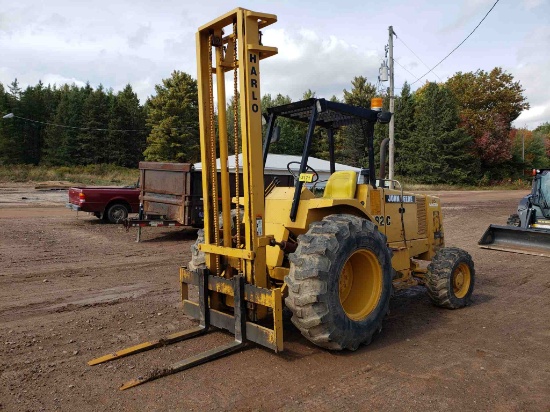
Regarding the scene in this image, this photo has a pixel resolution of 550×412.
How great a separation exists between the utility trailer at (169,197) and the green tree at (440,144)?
38.0 meters

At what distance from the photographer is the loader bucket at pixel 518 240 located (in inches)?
355

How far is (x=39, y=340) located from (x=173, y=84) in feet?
152

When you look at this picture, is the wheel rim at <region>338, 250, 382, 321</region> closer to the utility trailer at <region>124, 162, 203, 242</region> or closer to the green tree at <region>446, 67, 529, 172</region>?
the utility trailer at <region>124, 162, 203, 242</region>

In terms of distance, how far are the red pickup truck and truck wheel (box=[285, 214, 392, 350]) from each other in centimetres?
1183

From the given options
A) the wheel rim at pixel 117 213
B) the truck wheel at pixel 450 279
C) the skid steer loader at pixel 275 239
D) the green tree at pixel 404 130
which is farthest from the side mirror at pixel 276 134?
the green tree at pixel 404 130

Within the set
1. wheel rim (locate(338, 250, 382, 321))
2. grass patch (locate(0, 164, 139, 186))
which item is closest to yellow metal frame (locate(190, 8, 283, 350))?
wheel rim (locate(338, 250, 382, 321))

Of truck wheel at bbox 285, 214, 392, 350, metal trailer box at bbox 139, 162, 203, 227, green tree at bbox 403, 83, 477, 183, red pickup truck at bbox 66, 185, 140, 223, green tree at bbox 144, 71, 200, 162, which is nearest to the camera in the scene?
truck wheel at bbox 285, 214, 392, 350

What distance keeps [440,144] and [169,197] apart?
3941 cm

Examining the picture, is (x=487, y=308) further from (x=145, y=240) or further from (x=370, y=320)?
(x=145, y=240)

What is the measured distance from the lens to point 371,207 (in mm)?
5621

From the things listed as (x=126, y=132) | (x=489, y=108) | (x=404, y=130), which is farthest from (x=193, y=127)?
(x=489, y=108)

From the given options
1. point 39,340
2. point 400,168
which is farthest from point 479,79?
point 39,340

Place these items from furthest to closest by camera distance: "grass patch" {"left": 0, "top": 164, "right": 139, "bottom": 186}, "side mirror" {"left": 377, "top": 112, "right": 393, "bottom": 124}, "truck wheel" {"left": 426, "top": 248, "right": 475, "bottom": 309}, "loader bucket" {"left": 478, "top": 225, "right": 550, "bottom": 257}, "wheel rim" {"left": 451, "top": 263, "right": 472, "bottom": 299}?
"grass patch" {"left": 0, "top": 164, "right": 139, "bottom": 186} → "loader bucket" {"left": 478, "top": 225, "right": 550, "bottom": 257} → "wheel rim" {"left": 451, "top": 263, "right": 472, "bottom": 299} → "truck wheel" {"left": 426, "top": 248, "right": 475, "bottom": 309} → "side mirror" {"left": 377, "top": 112, "right": 393, "bottom": 124}

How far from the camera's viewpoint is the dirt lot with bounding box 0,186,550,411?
372cm
